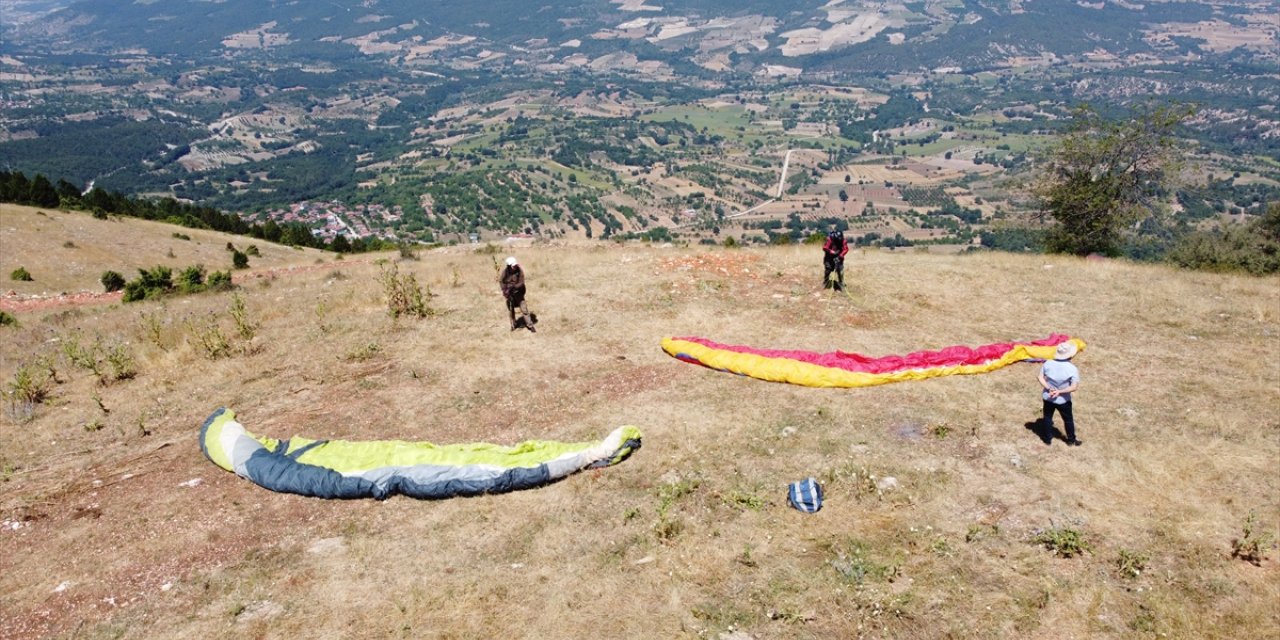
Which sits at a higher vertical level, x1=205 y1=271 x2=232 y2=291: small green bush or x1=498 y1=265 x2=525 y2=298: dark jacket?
x1=498 y1=265 x2=525 y2=298: dark jacket

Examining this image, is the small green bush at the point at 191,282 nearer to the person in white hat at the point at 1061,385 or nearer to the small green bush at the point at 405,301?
the small green bush at the point at 405,301

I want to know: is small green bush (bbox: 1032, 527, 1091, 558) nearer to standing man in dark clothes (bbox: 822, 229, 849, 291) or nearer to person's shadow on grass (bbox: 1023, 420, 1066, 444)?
person's shadow on grass (bbox: 1023, 420, 1066, 444)

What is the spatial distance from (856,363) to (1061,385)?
378cm

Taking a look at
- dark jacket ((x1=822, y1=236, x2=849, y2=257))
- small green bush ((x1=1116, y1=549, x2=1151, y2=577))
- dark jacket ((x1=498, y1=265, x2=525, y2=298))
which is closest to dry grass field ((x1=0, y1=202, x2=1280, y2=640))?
small green bush ((x1=1116, y1=549, x2=1151, y2=577))

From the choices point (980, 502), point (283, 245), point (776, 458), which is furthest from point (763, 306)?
point (283, 245)

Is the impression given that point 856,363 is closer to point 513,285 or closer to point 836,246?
point 836,246

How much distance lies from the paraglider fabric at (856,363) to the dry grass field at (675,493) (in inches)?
11.7

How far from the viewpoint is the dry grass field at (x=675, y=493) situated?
6789mm

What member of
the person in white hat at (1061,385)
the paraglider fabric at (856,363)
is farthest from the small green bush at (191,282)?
the person in white hat at (1061,385)

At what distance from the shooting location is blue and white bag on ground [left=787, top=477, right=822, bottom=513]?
8297mm

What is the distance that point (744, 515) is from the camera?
27.4ft

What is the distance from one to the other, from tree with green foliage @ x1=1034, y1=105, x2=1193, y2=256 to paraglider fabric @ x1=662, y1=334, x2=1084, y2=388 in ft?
53.7

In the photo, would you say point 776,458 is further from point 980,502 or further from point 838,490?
point 980,502

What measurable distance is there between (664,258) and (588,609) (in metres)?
16.3
